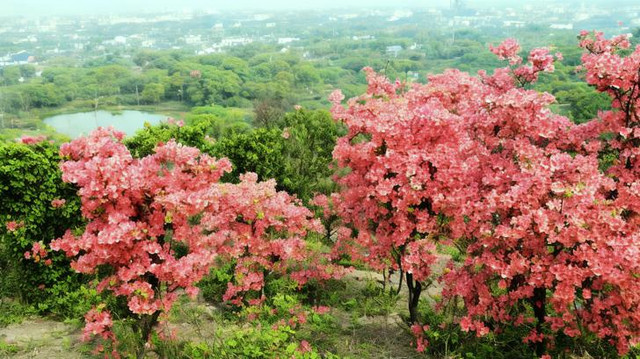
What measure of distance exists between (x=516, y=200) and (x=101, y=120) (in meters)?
79.9

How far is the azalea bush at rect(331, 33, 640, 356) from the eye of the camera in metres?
5.50

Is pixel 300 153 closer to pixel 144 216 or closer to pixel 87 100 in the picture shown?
pixel 144 216

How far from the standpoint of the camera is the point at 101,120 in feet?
249

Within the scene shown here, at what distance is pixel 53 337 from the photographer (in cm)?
855

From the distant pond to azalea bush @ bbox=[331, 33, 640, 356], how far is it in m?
68.0

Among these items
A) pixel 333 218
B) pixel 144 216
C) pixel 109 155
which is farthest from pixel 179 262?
pixel 333 218

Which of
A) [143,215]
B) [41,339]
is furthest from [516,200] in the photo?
[41,339]

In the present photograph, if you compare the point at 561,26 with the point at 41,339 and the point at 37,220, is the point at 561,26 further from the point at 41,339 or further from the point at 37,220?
the point at 41,339

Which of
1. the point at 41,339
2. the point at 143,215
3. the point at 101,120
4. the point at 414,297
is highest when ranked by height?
the point at 143,215

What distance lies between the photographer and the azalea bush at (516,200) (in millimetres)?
5496

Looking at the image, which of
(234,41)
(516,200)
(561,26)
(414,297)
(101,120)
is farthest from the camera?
(234,41)

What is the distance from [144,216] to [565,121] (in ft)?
20.3

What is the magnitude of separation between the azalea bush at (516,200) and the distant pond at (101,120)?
223 ft

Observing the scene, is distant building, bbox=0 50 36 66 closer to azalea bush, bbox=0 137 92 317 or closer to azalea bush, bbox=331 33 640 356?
azalea bush, bbox=0 137 92 317
